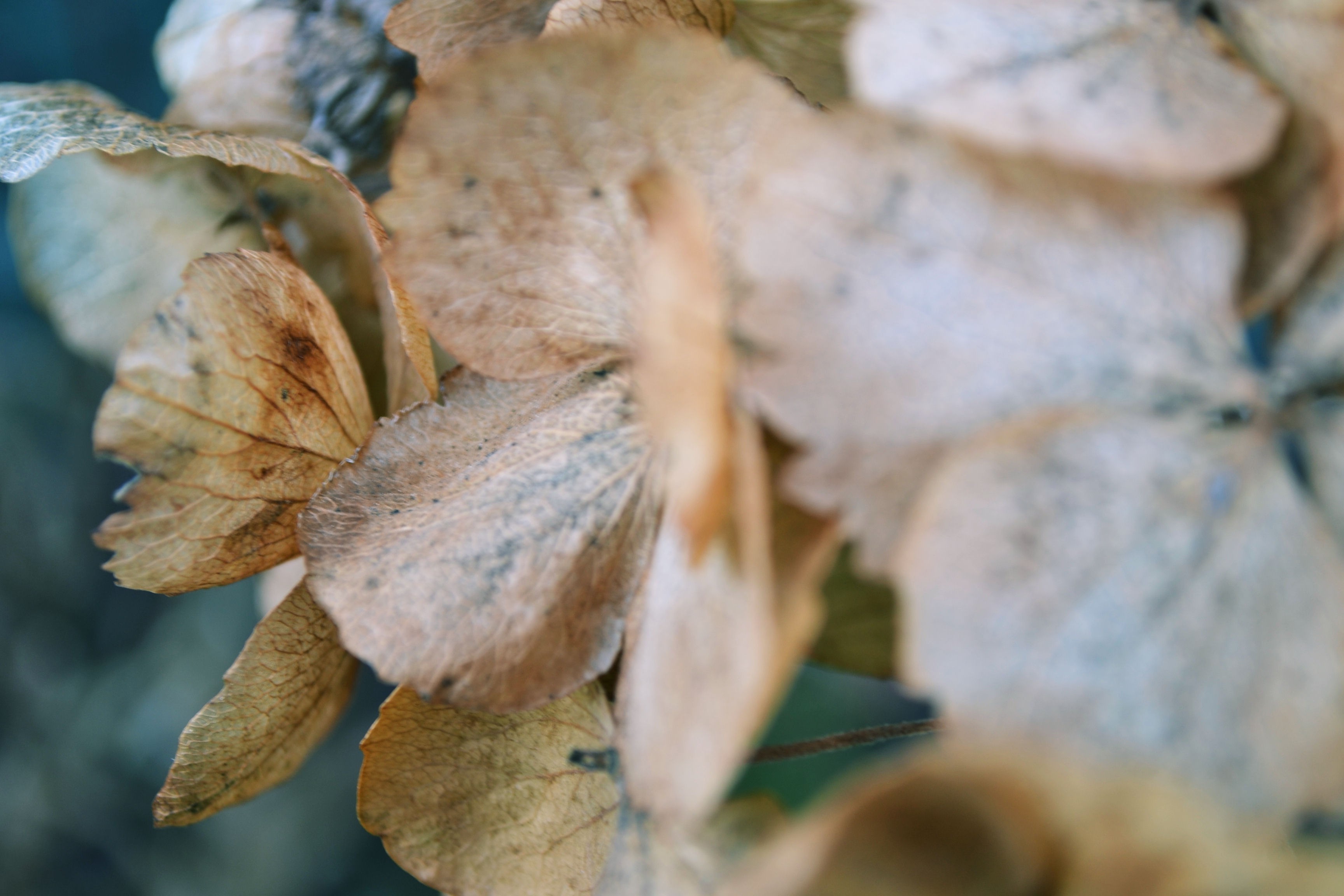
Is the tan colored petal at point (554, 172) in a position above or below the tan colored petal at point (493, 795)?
above

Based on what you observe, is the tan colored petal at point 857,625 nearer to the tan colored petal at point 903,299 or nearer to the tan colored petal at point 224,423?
the tan colored petal at point 903,299

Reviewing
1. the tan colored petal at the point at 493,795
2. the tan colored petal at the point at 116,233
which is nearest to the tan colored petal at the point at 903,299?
the tan colored petal at the point at 493,795

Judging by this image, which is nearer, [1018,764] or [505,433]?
[1018,764]

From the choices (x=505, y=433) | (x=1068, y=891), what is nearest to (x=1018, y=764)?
(x=1068, y=891)

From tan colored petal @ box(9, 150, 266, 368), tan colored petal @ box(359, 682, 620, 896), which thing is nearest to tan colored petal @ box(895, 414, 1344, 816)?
tan colored petal @ box(359, 682, 620, 896)

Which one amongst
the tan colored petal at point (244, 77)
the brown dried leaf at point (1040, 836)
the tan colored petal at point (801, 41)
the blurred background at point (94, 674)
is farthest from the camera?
the blurred background at point (94, 674)

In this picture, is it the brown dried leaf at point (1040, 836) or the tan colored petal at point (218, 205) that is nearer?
the brown dried leaf at point (1040, 836)

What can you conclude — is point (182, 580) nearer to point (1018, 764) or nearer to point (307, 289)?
point (307, 289)
